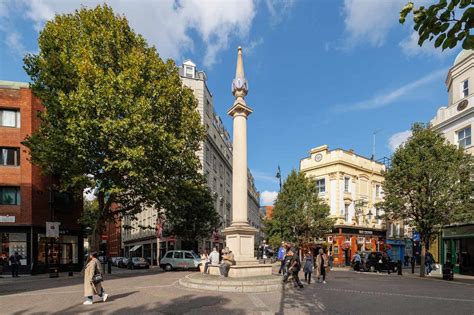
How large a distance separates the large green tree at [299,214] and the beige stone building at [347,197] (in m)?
2.32

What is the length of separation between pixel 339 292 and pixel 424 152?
1308 cm

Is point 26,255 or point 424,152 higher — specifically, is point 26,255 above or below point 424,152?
below

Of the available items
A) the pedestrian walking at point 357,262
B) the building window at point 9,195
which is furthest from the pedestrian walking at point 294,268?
the building window at point 9,195

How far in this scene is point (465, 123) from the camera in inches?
1019

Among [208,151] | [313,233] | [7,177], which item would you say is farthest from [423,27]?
[208,151]

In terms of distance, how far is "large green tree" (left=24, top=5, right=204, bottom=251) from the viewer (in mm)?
18844

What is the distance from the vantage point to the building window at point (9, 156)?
974 inches

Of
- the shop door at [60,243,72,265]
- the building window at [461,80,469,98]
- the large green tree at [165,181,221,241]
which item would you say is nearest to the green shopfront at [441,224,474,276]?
the building window at [461,80,469,98]

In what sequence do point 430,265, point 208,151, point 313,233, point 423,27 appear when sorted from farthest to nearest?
point 208,151, point 313,233, point 430,265, point 423,27

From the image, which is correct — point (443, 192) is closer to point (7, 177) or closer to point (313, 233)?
point (313, 233)

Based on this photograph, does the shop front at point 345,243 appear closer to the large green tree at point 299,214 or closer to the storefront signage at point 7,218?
the large green tree at point 299,214

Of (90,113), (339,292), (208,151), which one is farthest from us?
(208,151)

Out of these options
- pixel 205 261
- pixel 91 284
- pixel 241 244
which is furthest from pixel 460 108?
pixel 91 284

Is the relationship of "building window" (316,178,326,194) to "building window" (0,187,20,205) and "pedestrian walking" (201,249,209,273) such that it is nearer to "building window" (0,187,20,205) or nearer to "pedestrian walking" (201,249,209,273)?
"pedestrian walking" (201,249,209,273)
